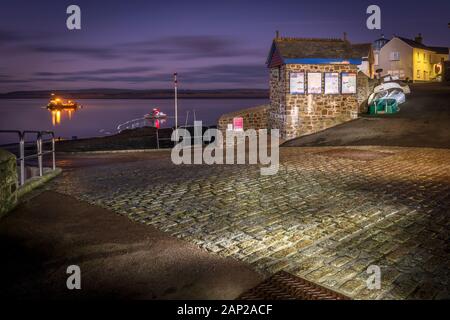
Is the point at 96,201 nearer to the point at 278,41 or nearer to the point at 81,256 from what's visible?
the point at 81,256

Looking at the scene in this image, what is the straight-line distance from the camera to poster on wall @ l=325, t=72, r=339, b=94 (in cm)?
1980

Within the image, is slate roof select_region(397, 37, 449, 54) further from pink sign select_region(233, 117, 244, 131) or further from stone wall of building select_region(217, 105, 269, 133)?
pink sign select_region(233, 117, 244, 131)

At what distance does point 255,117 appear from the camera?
21922 millimetres

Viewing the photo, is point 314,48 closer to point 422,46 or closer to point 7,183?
point 7,183

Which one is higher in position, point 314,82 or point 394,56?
point 394,56

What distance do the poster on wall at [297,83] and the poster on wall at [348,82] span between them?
2.27 metres

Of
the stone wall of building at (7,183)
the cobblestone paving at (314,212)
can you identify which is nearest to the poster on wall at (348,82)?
the cobblestone paving at (314,212)

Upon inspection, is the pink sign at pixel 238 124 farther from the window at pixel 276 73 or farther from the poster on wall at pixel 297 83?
the window at pixel 276 73

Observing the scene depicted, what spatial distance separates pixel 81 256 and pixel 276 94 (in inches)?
699

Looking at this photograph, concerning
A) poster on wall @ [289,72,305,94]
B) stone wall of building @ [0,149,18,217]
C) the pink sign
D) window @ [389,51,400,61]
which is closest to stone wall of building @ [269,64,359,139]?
poster on wall @ [289,72,305,94]

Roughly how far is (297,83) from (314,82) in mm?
938

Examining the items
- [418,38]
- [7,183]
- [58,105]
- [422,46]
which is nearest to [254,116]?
[7,183]

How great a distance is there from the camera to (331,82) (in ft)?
65.1

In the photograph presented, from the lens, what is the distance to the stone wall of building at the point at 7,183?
6573mm
